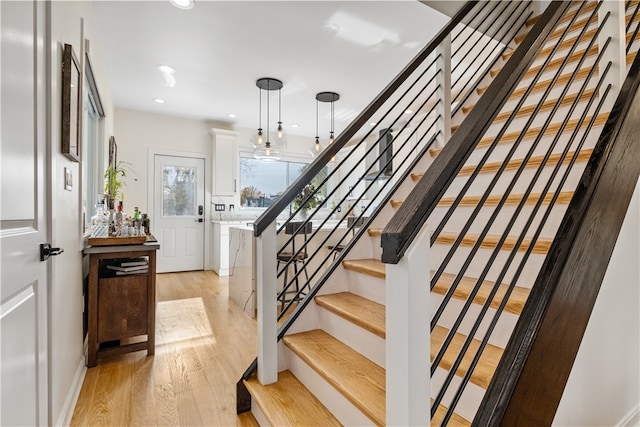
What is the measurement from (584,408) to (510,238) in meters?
0.74

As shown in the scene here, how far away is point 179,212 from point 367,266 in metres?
4.85

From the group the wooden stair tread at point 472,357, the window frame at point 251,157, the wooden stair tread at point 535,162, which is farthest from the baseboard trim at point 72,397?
the window frame at point 251,157

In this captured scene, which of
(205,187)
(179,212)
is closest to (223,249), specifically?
(179,212)

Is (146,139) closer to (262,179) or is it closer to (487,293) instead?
(262,179)

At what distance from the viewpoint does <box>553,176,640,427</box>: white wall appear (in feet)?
4.23

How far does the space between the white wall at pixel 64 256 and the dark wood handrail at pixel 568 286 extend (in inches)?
70.8

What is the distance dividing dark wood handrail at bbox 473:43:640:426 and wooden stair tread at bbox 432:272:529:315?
0.14 metres

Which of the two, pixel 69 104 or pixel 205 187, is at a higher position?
pixel 69 104

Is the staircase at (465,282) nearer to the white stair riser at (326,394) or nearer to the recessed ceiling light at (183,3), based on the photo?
the white stair riser at (326,394)

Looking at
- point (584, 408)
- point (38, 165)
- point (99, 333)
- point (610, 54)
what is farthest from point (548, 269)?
point (99, 333)

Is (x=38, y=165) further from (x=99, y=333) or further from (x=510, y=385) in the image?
(x=510, y=385)

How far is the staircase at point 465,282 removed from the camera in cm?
117

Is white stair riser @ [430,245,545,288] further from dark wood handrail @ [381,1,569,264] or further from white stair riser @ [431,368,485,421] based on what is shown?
dark wood handrail @ [381,1,569,264]

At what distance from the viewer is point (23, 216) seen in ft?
3.64
